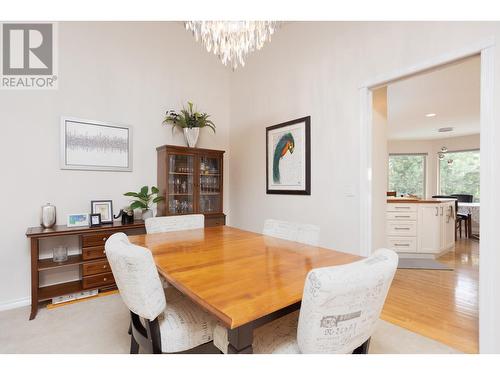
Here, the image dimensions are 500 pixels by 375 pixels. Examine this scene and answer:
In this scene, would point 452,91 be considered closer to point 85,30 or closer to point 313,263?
point 313,263

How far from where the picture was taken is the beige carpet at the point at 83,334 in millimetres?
1751

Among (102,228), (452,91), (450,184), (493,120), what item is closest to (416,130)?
(450,184)

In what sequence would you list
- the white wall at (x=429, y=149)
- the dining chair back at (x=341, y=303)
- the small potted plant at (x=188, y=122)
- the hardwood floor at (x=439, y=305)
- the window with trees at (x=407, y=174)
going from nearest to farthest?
the dining chair back at (x=341, y=303) < the hardwood floor at (x=439, y=305) < the small potted plant at (x=188, y=122) < the white wall at (x=429, y=149) < the window with trees at (x=407, y=174)

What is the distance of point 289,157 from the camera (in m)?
2.96

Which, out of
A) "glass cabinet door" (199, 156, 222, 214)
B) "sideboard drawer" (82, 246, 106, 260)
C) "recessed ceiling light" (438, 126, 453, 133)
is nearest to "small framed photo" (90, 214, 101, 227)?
"sideboard drawer" (82, 246, 106, 260)

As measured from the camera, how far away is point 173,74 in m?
3.34

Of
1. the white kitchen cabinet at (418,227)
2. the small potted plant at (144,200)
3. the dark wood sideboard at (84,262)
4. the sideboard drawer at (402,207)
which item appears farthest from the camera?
the sideboard drawer at (402,207)

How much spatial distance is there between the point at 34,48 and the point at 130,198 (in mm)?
1686

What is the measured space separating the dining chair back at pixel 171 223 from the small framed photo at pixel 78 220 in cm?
92

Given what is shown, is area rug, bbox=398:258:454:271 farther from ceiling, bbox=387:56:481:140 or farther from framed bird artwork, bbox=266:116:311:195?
ceiling, bbox=387:56:481:140

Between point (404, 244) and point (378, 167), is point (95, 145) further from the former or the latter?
point (404, 244)

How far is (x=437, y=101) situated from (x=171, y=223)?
14.3ft

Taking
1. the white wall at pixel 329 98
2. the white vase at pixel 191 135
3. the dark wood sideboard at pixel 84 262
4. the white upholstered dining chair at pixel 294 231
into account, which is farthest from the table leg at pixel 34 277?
the white wall at pixel 329 98

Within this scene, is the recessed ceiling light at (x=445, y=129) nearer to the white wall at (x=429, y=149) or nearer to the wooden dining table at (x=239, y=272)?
the white wall at (x=429, y=149)
